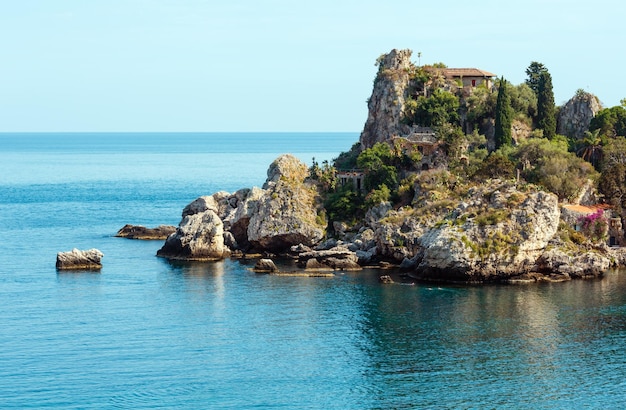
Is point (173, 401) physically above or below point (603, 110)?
below

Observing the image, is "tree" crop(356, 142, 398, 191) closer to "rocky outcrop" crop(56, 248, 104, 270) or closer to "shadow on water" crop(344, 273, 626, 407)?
"shadow on water" crop(344, 273, 626, 407)

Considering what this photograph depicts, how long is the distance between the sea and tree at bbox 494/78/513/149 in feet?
71.3

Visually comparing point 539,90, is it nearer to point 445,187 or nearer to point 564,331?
point 445,187

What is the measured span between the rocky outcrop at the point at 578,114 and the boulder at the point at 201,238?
40.8 meters

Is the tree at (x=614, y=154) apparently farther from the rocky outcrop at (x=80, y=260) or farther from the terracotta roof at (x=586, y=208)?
the rocky outcrop at (x=80, y=260)

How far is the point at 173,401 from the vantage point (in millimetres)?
49812

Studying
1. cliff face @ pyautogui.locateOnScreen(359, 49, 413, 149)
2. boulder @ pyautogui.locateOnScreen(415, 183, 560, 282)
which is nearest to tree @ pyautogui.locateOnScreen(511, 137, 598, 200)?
boulder @ pyautogui.locateOnScreen(415, 183, 560, 282)

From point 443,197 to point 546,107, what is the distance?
22.3 meters

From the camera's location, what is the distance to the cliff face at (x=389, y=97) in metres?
103

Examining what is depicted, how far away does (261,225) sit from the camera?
92062 mm

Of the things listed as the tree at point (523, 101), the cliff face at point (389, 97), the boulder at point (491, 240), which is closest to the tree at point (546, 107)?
the tree at point (523, 101)

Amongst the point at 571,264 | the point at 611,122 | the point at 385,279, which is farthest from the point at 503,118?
the point at 385,279

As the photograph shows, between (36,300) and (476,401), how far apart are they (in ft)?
121

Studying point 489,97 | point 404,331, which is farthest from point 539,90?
point 404,331
